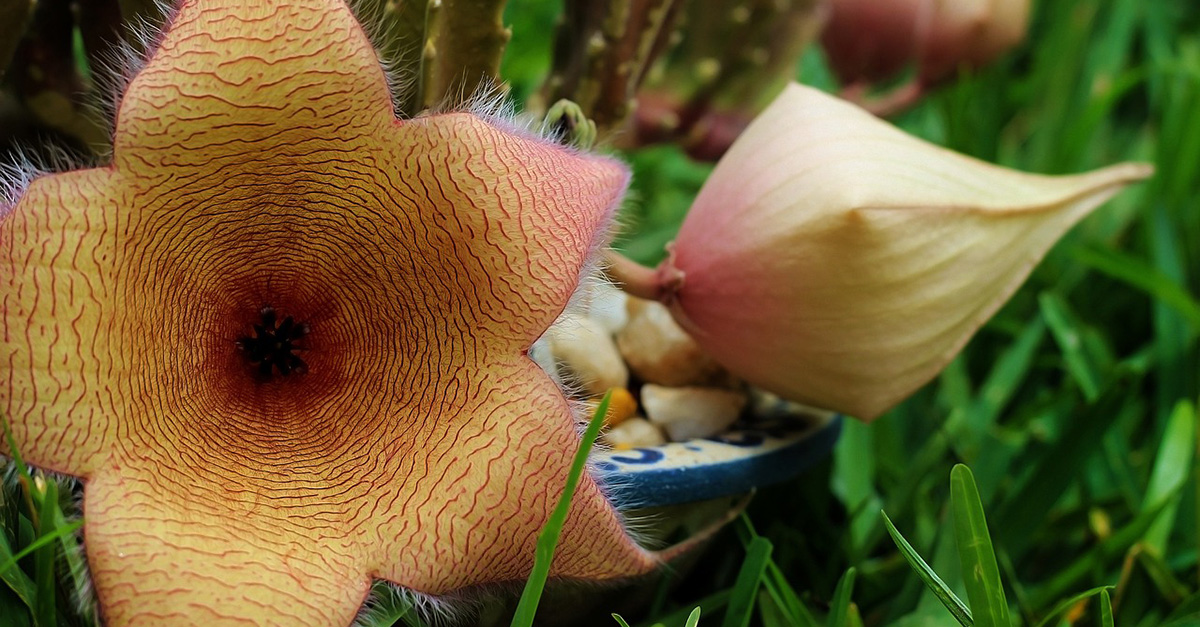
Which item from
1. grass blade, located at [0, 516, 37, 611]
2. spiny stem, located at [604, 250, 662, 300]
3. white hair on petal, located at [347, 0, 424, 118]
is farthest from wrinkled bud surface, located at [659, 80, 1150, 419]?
grass blade, located at [0, 516, 37, 611]

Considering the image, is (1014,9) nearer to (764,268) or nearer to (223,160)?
(764,268)

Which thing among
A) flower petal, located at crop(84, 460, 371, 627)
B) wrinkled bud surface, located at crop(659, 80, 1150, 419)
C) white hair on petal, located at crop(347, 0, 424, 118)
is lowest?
flower petal, located at crop(84, 460, 371, 627)

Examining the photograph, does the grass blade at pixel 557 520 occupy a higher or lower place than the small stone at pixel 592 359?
higher

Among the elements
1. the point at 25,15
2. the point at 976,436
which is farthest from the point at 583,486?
the point at 976,436

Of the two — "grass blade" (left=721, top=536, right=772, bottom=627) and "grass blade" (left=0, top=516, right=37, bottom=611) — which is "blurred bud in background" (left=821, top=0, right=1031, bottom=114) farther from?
"grass blade" (left=0, top=516, right=37, bottom=611)

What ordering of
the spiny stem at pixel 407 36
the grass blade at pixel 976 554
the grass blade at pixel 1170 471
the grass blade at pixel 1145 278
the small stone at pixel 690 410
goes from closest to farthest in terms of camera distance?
the grass blade at pixel 976 554 → the spiny stem at pixel 407 36 → the small stone at pixel 690 410 → the grass blade at pixel 1170 471 → the grass blade at pixel 1145 278

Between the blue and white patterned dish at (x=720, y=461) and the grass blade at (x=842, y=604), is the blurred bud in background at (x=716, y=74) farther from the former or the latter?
the grass blade at (x=842, y=604)

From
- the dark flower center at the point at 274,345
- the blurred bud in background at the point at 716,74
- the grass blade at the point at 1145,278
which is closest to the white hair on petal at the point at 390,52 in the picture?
the dark flower center at the point at 274,345

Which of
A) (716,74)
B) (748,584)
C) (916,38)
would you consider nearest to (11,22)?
(748,584)
